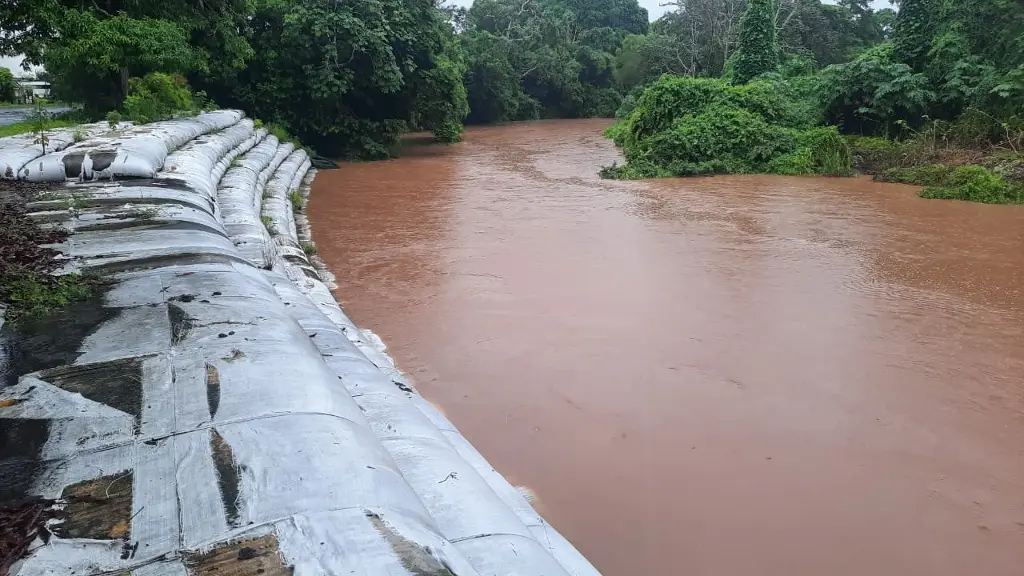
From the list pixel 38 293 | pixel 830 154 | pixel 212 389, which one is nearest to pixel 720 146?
pixel 830 154

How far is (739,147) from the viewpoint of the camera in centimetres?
1308

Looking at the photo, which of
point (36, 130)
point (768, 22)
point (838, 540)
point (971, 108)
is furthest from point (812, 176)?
point (36, 130)

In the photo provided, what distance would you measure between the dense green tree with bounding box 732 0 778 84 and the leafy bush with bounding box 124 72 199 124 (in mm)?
14896

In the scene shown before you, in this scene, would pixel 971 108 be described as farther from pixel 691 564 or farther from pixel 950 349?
pixel 691 564

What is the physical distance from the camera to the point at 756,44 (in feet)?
61.0

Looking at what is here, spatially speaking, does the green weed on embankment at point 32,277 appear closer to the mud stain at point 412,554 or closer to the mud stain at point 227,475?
the mud stain at point 227,475

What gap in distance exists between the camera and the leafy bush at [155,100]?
25.9ft

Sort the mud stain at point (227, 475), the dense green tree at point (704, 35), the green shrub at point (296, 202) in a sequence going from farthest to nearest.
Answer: the dense green tree at point (704, 35) < the green shrub at point (296, 202) < the mud stain at point (227, 475)

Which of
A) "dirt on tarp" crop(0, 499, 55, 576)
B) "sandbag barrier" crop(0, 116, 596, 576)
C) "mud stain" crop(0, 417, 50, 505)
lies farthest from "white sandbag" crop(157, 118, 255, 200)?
"dirt on tarp" crop(0, 499, 55, 576)

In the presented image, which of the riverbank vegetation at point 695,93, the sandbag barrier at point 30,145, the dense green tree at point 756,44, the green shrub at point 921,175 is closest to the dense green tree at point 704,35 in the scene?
the dense green tree at point 756,44

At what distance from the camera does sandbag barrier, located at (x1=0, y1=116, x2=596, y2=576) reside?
140 centimetres

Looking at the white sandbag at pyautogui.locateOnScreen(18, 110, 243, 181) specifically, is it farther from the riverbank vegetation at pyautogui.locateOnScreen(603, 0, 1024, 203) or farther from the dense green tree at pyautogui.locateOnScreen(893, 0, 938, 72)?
the dense green tree at pyautogui.locateOnScreen(893, 0, 938, 72)

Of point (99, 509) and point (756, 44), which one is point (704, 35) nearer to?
point (756, 44)

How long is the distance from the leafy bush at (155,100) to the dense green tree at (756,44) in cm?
1490
